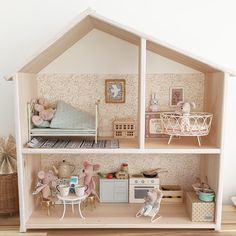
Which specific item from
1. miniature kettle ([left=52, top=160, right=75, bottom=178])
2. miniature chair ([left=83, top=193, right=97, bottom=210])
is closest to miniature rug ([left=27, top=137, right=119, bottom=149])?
miniature kettle ([left=52, top=160, right=75, bottom=178])

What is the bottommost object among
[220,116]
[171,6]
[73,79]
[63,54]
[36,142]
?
[36,142]

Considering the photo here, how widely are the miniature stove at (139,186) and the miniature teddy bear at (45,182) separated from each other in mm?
342

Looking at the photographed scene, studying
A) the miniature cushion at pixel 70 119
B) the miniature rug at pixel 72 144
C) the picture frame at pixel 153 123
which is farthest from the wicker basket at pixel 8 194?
the picture frame at pixel 153 123

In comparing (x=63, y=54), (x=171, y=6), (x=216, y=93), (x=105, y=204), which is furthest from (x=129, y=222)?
(x=171, y=6)

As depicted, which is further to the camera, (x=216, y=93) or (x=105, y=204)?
(x=105, y=204)

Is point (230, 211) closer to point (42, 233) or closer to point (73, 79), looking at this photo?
point (42, 233)

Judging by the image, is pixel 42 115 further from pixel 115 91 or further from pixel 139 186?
pixel 139 186

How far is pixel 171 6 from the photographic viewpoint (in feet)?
4.35

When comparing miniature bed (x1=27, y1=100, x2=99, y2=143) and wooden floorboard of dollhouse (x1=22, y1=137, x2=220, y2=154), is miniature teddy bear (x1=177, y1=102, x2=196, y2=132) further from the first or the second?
miniature bed (x1=27, y1=100, x2=99, y2=143)

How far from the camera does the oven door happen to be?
52.6 inches

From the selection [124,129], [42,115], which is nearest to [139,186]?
[124,129]

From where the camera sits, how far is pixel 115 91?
1354 millimetres

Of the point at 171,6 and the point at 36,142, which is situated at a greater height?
the point at 171,6

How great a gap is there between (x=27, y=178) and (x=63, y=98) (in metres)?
0.39
